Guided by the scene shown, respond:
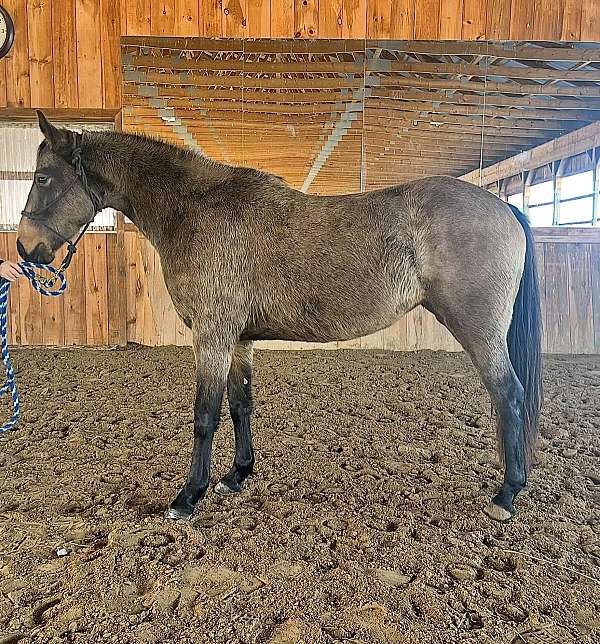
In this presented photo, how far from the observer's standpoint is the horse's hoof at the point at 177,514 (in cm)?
231

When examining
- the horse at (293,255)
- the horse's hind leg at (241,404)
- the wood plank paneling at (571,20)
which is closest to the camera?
the horse at (293,255)

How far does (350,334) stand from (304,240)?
47 cm

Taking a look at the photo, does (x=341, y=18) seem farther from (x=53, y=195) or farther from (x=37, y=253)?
(x=37, y=253)

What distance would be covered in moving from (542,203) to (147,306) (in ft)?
14.6

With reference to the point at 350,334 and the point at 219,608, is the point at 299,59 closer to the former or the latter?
the point at 350,334

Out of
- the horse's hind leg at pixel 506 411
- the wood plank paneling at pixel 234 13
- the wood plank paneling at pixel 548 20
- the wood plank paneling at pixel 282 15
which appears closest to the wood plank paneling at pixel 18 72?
the wood plank paneling at pixel 234 13

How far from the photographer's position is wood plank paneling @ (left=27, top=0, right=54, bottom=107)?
5969 millimetres

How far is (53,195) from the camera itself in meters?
2.48

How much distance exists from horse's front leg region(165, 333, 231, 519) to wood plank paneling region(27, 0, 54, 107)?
4886mm

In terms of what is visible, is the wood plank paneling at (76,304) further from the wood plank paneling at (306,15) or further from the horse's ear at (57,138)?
the horse's ear at (57,138)

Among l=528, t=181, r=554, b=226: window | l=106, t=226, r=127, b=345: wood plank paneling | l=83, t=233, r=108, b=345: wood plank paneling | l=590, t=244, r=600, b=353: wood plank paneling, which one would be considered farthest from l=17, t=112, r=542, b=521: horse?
l=590, t=244, r=600, b=353: wood plank paneling

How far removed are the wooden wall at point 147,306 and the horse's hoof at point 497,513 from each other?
12.1 ft

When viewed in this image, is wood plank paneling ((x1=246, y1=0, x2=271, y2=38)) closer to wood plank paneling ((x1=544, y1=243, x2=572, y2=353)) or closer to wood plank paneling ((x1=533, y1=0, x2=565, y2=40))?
wood plank paneling ((x1=533, y1=0, x2=565, y2=40))

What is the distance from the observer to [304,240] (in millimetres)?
2455
